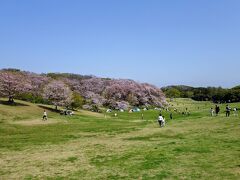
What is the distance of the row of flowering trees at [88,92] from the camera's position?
79188 mm

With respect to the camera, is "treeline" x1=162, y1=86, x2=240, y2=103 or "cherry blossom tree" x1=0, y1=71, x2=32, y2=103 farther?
"treeline" x1=162, y1=86, x2=240, y2=103

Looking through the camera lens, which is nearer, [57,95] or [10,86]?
[10,86]

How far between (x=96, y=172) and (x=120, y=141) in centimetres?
1253

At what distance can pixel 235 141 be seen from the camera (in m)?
27.0

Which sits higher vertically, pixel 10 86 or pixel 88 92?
pixel 88 92

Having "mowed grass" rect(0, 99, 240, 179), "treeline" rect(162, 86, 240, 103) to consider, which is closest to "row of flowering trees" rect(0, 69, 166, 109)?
"mowed grass" rect(0, 99, 240, 179)

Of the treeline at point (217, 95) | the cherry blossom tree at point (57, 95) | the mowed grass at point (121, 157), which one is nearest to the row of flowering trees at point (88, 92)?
the cherry blossom tree at point (57, 95)

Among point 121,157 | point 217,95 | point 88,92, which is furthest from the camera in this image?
point 217,95

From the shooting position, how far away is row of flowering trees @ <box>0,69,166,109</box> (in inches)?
3118

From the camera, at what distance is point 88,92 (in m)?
102

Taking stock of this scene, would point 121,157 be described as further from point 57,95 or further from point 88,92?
point 88,92

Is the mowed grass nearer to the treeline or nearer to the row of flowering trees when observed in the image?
the row of flowering trees

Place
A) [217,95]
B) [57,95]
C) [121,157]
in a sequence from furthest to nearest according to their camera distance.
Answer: [217,95] → [57,95] → [121,157]

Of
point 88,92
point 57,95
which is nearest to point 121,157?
point 57,95
